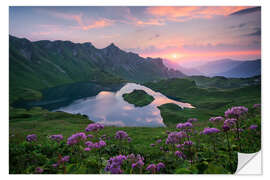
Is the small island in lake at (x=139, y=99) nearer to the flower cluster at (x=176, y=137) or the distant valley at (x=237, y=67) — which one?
the distant valley at (x=237, y=67)

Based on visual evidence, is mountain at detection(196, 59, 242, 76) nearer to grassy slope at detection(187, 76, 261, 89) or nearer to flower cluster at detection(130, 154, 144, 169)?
grassy slope at detection(187, 76, 261, 89)

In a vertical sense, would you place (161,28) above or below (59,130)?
above

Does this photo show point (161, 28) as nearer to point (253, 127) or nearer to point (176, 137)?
point (253, 127)

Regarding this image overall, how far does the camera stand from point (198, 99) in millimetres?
45156

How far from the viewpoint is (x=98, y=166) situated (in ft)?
14.5

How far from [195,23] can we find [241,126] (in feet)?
21.9

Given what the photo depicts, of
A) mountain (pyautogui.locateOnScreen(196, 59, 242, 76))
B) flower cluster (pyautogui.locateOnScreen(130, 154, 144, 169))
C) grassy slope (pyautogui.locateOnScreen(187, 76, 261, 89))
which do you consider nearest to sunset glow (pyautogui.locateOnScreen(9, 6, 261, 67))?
A: mountain (pyautogui.locateOnScreen(196, 59, 242, 76))

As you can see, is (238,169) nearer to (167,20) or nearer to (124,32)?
(167,20)

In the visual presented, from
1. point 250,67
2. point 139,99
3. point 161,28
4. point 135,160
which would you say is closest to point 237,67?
point 250,67

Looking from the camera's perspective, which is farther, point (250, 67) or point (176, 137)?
point (250, 67)

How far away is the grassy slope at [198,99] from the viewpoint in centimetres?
1588

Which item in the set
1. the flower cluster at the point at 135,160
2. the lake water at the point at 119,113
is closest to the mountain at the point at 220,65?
the flower cluster at the point at 135,160

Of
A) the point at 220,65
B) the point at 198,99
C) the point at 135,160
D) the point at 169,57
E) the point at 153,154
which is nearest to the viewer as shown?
the point at 135,160

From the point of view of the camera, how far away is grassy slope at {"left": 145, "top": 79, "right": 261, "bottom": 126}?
52.1ft
